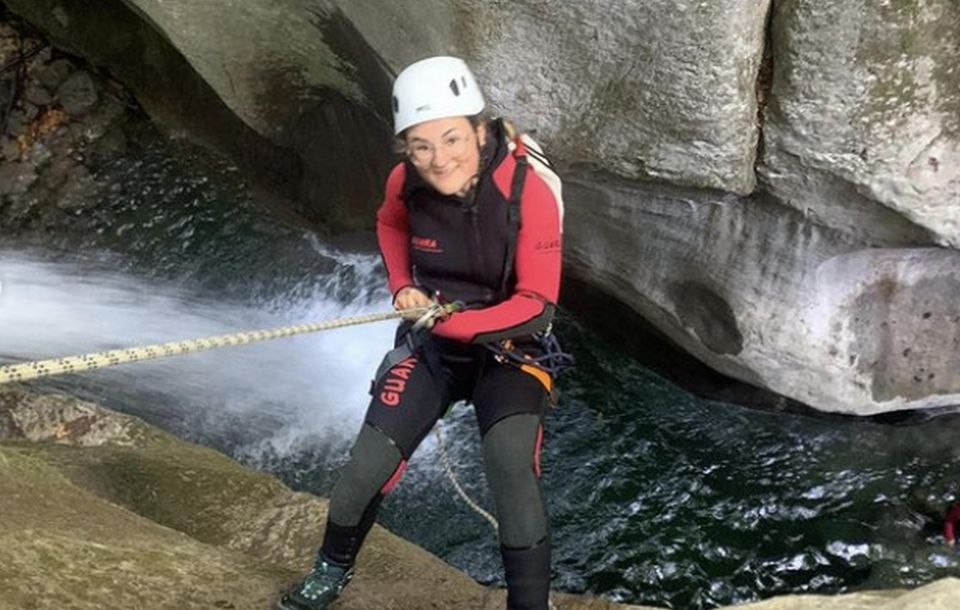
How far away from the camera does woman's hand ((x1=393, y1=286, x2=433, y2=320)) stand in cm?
319

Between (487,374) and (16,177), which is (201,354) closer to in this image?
(16,177)

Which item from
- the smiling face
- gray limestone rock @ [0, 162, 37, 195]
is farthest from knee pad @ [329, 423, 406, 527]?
gray limestone rock @ [0, 162, 37, 195]

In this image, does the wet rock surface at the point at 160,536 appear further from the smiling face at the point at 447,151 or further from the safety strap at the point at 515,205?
the smiling face at the point at 447,151

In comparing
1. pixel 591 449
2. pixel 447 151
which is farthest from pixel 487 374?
pixel 591 449

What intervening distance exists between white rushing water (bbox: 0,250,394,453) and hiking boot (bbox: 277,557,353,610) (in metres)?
2.98

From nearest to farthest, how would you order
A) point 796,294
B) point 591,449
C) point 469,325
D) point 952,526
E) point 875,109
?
point 469,325 → point 875,109 → point 796,294 → point 952,526 → point 591,449

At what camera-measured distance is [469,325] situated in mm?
3051

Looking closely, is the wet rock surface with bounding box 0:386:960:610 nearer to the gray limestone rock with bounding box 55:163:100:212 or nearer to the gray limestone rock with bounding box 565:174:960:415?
the gray limestone rock with bounding box 565:174:960:415

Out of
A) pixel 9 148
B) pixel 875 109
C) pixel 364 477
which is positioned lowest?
pixel 364 477

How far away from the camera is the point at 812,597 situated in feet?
10.8

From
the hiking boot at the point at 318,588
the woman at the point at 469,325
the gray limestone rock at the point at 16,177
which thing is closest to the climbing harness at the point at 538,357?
the woman at the point at 469,325

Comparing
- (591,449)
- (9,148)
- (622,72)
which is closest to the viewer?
(622,72)

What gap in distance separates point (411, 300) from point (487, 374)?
0.37 m

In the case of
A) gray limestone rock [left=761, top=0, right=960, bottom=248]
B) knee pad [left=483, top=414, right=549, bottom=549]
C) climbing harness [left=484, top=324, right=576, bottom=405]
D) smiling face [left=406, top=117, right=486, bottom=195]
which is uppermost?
gray limestone rock [left=761, top=0, right=960, bottom=248]
